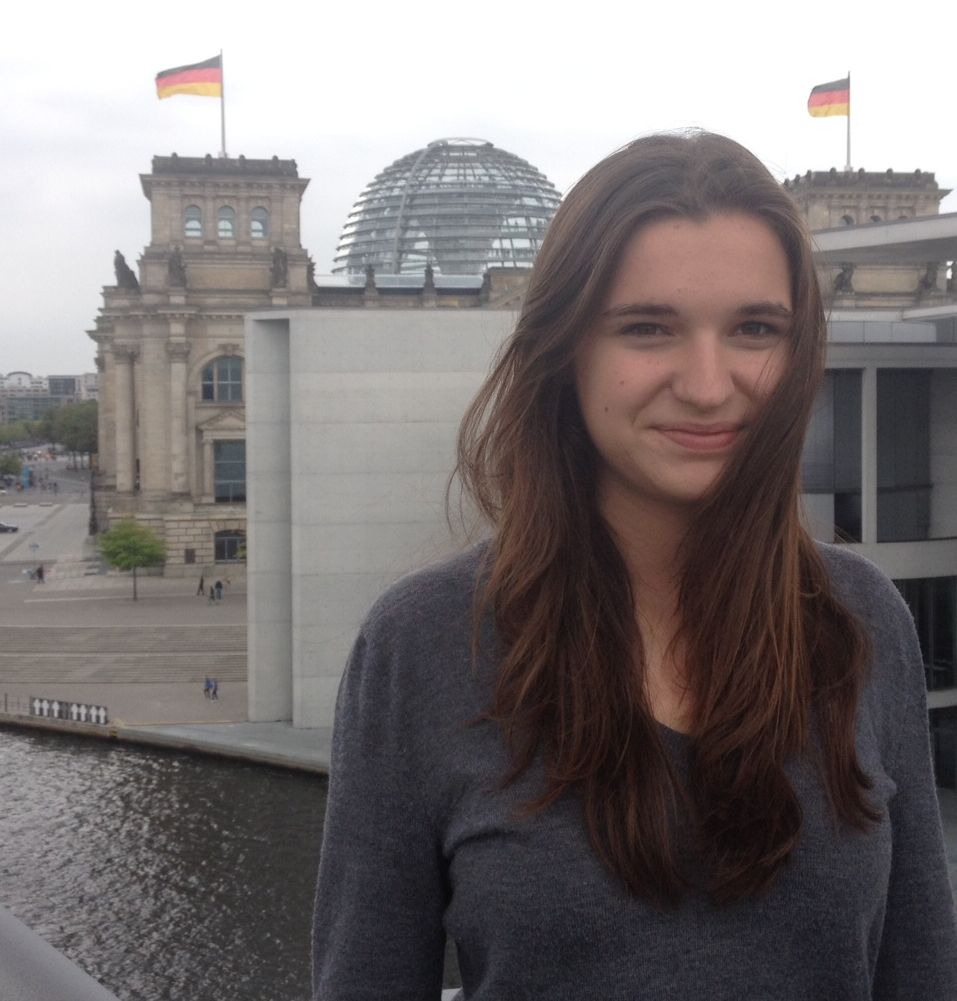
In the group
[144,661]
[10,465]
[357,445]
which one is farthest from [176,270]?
[10,465]

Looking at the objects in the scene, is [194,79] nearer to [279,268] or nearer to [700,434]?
[279,268]

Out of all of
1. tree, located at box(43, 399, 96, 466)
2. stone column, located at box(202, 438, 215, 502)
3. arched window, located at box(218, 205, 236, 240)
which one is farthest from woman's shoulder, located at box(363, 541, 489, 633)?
tree, located at box(43, 399, 96, 466)

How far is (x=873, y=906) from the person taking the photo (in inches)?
83.3

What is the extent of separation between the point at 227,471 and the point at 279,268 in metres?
8.76

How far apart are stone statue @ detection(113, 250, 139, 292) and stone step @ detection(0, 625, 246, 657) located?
67.7 ft

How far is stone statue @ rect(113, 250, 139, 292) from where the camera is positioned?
56406 millimetres

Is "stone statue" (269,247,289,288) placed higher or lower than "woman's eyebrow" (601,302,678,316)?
higher

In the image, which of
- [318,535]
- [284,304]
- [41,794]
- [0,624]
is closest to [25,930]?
[41,794]

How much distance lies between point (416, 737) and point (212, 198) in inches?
2192

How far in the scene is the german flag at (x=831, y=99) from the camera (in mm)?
48312

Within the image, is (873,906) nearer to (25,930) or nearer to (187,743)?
(25,930)

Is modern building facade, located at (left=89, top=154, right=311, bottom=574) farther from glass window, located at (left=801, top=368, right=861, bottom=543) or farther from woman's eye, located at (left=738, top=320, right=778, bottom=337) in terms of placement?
woman's eye, located at (left=738, top=320, right=778, bottom=337)

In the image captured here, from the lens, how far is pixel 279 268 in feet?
176

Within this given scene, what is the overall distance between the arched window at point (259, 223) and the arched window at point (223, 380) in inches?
207
